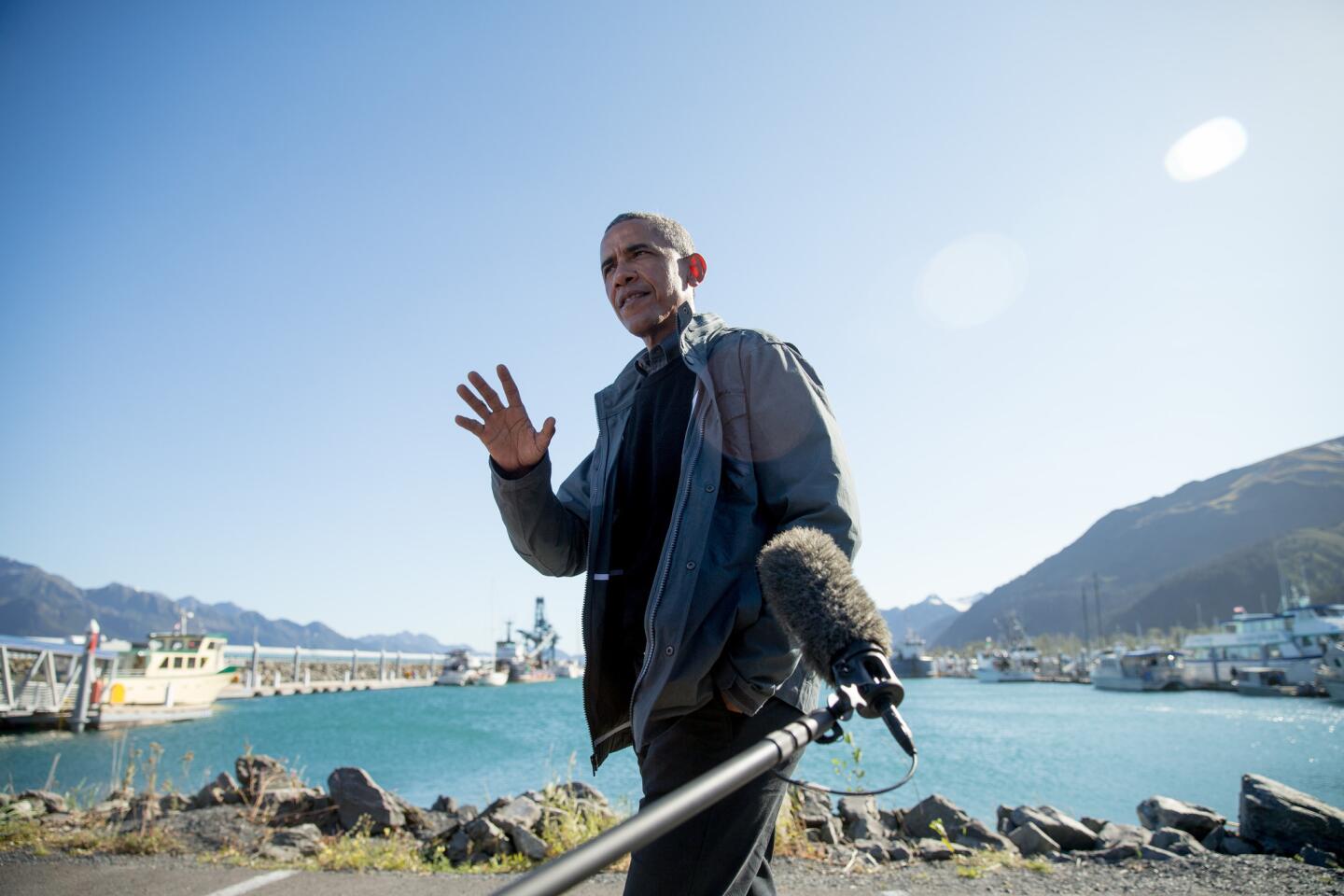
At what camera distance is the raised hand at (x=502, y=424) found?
2.09 meters

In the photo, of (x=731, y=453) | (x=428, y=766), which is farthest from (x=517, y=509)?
(x=428, y=766)

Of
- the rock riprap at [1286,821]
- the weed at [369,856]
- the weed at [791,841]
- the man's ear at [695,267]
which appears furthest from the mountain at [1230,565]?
the man's ear at [695,267]

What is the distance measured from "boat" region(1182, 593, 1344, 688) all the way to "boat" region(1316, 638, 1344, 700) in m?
3.90

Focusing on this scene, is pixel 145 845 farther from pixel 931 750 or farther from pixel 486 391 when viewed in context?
pixel 931 750

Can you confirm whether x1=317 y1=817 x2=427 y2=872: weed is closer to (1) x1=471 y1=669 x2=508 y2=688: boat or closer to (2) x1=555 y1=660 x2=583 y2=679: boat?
(1) x1=471 y1=669 x2=508 y2=688: boat

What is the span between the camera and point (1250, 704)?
41.8 metres

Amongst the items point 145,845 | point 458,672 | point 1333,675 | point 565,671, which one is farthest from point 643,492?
point 565,671

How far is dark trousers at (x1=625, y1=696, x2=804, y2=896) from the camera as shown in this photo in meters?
1.55

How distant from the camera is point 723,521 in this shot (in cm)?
181

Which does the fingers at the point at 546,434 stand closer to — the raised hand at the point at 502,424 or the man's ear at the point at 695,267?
the raised hand at the point at 502,424

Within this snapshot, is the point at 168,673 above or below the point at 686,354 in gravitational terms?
below

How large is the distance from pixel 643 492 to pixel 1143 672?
230 ft

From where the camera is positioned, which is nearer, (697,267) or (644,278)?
(644,278)

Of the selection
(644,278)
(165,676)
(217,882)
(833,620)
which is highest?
(644,278)
